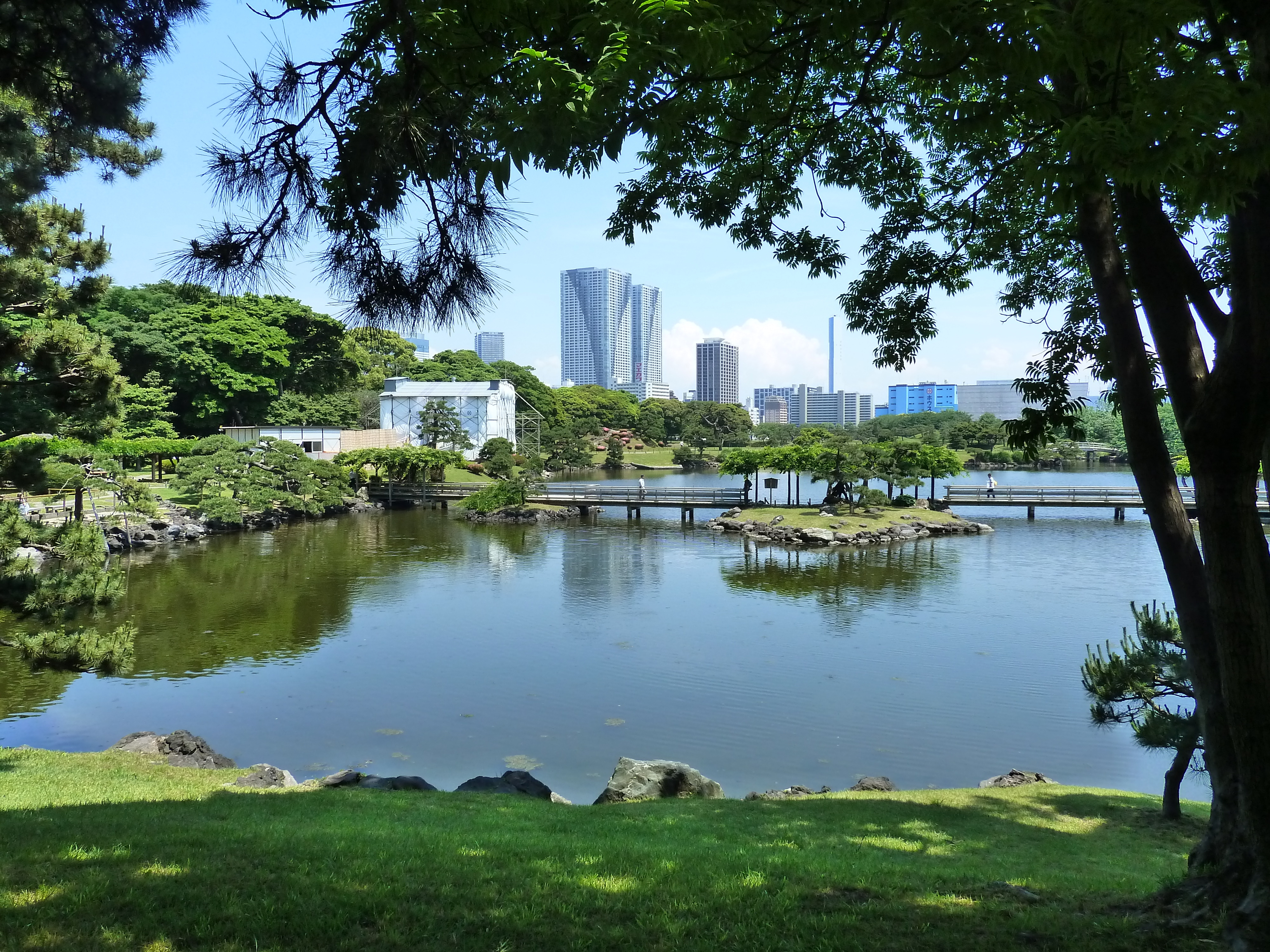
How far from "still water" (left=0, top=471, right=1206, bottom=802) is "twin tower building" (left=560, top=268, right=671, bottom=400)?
100932mm

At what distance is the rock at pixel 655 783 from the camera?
7.53m

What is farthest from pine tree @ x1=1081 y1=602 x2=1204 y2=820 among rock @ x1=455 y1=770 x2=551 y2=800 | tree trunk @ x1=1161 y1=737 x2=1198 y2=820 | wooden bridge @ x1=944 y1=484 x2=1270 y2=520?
wooden bridge @ x1=944 y1=484 x2=1270 y2=520

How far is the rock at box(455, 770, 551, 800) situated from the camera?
748 cm

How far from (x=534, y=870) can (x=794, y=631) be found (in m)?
11.3

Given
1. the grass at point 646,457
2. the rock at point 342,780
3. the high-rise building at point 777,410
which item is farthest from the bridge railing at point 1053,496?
the high-rise building at point 777,410

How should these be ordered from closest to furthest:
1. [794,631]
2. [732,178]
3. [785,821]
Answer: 1. [732,178]
2. [785,821]
3. [794,631]

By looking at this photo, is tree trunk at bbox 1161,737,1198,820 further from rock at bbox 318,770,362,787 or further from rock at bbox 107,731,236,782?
rock at bbox 107,731,236,782

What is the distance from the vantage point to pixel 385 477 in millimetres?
36188

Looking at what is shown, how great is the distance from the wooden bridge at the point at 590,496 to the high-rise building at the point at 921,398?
68051 mm

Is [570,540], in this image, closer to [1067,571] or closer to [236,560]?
[236,560]

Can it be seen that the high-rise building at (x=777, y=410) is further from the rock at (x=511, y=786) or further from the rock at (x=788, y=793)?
the rock at (x=511, y=786)

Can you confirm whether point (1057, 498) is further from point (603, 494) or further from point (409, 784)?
point (409, 784)

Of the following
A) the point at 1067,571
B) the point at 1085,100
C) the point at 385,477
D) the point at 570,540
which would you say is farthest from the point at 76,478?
the point at 385,477

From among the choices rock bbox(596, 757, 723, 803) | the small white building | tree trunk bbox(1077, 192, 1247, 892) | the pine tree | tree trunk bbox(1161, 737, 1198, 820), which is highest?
the small white building
